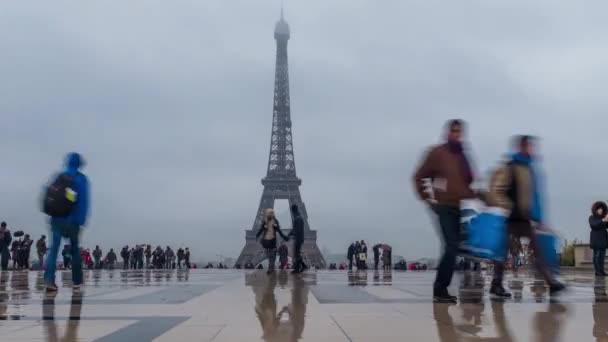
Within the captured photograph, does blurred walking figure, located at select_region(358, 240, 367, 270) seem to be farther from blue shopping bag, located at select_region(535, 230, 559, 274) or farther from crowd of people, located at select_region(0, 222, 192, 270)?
blue shopping bag, located at select_region(535, 230, 559, 274)

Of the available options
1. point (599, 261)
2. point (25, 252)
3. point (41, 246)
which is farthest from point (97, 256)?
point (599, 261)

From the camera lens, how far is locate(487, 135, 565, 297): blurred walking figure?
23.8 ft

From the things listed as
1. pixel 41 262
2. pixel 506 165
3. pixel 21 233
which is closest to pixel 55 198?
pixel 506 165

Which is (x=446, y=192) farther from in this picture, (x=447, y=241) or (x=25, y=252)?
(x=25, y=252)

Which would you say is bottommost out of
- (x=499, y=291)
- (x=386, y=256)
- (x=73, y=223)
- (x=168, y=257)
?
(x=168, y=257)

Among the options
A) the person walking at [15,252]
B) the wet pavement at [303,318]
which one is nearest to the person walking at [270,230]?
the wet pavement at [303,318]

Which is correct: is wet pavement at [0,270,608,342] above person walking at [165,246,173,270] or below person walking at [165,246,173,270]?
above

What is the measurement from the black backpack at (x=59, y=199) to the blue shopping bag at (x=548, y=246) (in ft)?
19.5

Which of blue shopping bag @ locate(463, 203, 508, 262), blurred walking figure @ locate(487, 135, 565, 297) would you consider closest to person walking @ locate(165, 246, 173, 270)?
blue shopping bag @ locate(463, 203, 508, 262)

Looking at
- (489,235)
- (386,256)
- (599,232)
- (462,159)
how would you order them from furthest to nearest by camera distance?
(386,256), (599,232), (489,235), (462,159)

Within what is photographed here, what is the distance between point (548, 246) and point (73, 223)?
239 inches

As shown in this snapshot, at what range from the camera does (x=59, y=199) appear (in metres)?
8.82

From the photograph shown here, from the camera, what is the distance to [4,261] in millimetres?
23031

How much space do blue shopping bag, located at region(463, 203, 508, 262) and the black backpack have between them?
5.17 m
